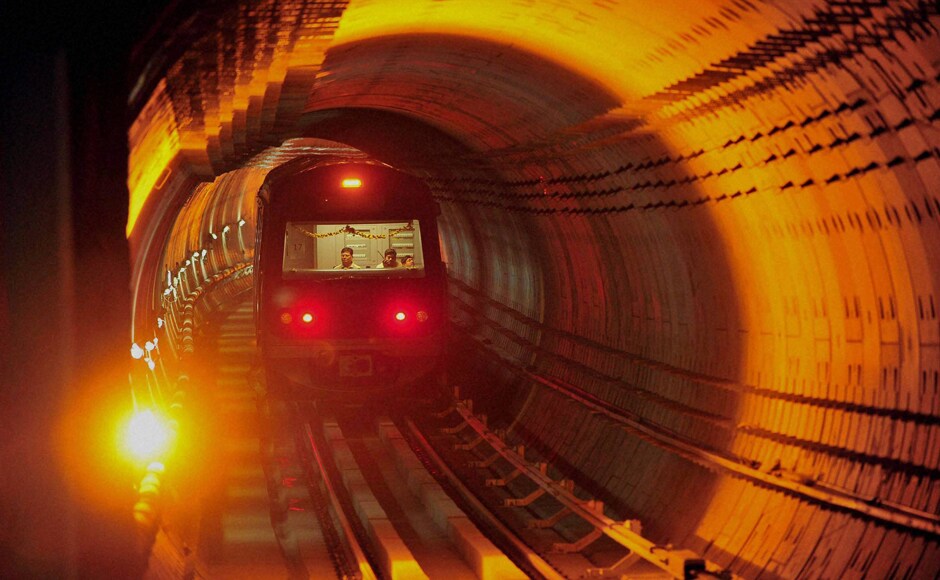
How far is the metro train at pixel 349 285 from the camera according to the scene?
50.4 ft

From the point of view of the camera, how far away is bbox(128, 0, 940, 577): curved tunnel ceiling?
277 inches

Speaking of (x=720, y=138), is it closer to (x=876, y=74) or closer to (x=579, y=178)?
(x=876, y=74)

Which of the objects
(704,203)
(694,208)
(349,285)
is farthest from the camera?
(349,285)

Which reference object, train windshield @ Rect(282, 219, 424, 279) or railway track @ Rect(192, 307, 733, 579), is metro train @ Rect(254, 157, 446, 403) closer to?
train windshield @ Rect(282, 219, 424, 279)

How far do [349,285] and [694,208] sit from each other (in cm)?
611

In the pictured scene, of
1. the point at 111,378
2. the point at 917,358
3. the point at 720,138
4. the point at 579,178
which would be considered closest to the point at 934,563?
the point at 917,358

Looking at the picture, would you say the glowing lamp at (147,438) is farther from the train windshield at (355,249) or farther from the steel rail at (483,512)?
the train windshield at (355,249)

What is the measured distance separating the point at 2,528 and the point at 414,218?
10.2 m

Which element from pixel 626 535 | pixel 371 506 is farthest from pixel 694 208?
pixel 371 506

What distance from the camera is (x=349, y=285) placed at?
50.9 feet

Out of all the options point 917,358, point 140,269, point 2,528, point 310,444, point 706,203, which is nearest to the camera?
point 2,528

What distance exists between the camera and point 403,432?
626 inches

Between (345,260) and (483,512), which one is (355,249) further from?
(483,512)

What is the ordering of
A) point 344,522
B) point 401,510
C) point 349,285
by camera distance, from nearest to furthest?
point 344,522, point 401,510, point 349,285
